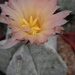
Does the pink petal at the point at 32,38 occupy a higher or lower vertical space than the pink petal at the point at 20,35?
lower

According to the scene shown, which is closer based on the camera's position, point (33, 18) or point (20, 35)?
point (20, 35)

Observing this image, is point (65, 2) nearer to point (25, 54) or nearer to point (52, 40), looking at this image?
point (52, 40)

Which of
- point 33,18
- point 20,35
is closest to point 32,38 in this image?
point 20,35

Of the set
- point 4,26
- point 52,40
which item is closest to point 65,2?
point 4,26

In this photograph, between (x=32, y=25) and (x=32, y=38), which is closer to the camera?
(x=32, y=38)

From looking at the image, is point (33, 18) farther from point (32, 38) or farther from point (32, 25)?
Answer: point (32, 38)

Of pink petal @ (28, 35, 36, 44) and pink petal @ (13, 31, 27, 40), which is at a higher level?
pink petal @ (13, 31, 27, 40)

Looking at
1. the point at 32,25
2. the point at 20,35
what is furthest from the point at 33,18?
the point at 20,35

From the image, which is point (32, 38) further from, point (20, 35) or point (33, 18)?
point (33, 18)
